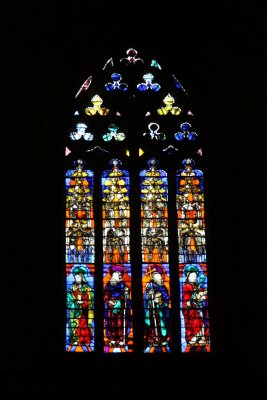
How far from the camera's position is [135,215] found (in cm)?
1262

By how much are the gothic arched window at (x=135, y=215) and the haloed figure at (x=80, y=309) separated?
0.4 inches

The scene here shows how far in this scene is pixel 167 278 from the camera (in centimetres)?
1240

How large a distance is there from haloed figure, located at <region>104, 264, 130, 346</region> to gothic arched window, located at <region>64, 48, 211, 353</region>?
0.01 m

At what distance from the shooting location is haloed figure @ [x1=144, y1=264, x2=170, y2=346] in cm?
1216

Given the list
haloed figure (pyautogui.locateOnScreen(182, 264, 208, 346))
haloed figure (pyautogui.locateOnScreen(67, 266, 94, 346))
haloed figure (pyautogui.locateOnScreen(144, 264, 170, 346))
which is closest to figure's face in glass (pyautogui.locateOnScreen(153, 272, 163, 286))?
Answer: haloed figure (pyautogui.locateOnScreen(144, 264, 170, 346))

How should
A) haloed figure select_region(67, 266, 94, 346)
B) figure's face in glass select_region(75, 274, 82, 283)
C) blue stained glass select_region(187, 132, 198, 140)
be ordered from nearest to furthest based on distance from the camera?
haloed figure select_region(67, 266, 94, 346) < figure's face in glass select_region(75, 274, 82, 283) < blue stained glass select_region(187, 132, 198, 140)

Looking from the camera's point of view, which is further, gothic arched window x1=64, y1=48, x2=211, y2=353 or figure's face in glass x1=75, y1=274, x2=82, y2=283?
figure's face in glass x1=75, y1=274, x2=82, y2=283

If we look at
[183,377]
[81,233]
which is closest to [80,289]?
[81,233]

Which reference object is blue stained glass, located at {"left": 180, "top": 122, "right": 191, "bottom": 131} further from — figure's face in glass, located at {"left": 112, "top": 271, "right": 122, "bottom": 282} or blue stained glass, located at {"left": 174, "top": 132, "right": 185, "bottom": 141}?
figure's face in glass, located at {"left": 112, "top": 271, "right": 122, "bottom": 282}

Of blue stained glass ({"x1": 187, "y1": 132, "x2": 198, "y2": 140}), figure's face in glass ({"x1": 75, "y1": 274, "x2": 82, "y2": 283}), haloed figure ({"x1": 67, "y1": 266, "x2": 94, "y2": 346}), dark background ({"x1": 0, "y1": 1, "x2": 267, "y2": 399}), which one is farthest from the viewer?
blue stained glass ({"x1": 187, "y1": 132, "x2": 198, "y2": 140})
